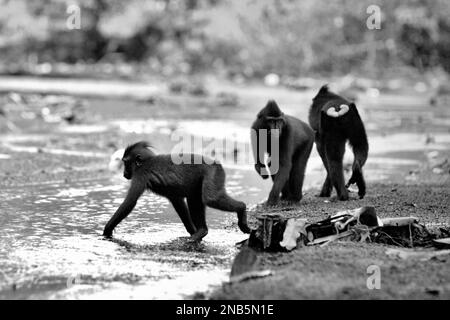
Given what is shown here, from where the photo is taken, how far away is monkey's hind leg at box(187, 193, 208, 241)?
719 cm

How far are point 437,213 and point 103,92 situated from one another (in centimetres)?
1766

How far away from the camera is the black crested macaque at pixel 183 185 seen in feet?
23.1

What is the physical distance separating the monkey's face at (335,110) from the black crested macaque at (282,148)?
0.94 ft

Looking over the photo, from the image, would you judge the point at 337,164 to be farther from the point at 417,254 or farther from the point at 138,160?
the point at 417,254

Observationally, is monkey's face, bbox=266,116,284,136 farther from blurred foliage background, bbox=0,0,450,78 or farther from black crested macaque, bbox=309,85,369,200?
blurred foliage background, bbox=0,0,450,78

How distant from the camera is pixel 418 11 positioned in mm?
31859

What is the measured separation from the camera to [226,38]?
35.1 metres

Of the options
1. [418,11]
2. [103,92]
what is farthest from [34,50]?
[418,11]

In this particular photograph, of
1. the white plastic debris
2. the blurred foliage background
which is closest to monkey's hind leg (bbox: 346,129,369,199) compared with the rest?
the white plastic debris

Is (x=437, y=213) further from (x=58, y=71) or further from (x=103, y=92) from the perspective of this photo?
(x=58, y=71)

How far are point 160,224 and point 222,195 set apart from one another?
3.49 feet

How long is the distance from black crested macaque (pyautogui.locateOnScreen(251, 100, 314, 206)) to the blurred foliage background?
2310 centimetres

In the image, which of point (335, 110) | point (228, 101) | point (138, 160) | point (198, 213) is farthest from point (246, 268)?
point (228, 101)

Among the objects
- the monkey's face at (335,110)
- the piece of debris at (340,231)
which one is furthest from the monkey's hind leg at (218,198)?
the monkey's face at (335,110)
